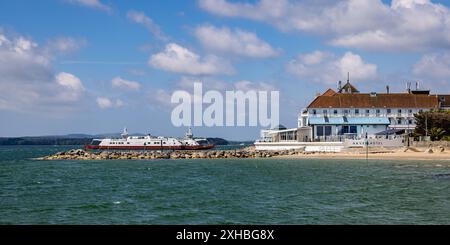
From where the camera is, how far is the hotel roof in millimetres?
96938

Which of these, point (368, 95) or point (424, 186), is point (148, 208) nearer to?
point (424, 186)

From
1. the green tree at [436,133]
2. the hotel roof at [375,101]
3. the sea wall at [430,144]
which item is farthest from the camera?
the hotel roof at [375,101]

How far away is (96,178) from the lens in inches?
1932

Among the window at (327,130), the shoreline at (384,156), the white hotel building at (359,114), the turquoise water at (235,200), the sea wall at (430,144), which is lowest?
the turquoise water at (235,200)

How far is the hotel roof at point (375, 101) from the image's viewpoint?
9694 cm

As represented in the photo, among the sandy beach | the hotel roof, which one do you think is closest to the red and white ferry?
the hotel roof

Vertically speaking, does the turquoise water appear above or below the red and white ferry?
below

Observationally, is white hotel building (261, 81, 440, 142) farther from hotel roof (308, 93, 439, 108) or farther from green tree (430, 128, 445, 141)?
green tree (430, 128, 445, 141)

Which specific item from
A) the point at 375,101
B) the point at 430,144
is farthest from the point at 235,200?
the point at 375,101

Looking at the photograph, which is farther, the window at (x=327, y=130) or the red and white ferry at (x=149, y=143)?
the red and white ferry at (x=149, y=143)

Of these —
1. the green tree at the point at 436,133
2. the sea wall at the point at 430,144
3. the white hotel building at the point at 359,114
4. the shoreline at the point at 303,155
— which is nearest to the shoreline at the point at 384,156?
the shoreline at the point at 303,155

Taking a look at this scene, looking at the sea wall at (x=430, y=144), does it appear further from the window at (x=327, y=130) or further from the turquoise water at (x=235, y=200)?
the turquoise water at (x=235, y=200)
